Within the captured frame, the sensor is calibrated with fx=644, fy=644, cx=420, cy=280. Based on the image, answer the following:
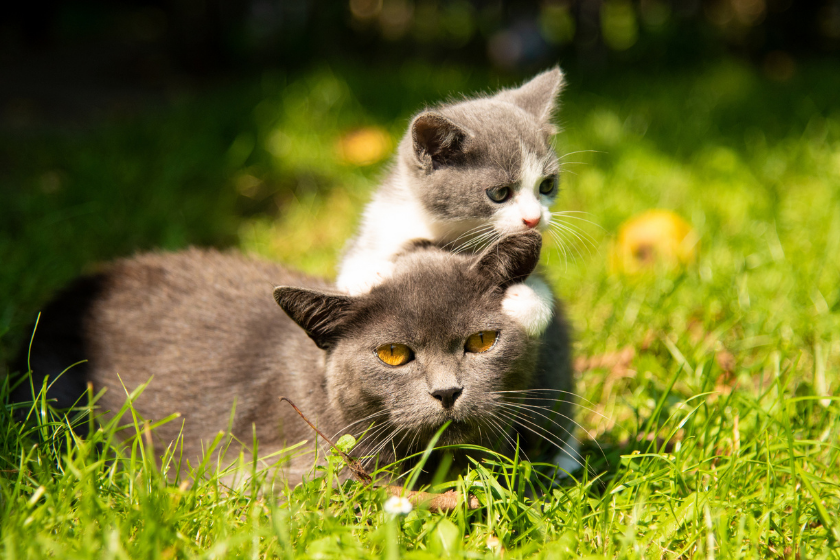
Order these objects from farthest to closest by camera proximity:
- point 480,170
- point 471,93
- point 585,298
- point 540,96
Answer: point 471,93, point 585,298, point 540,96, point 480,170

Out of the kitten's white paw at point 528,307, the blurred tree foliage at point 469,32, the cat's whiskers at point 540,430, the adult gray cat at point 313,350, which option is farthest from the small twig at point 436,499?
the blurred tree foliage at point 469,32

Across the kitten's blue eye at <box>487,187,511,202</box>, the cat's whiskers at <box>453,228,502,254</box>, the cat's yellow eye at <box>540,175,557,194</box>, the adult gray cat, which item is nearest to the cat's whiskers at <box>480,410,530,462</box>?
the adult gray cat

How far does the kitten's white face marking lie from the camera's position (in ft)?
6.57

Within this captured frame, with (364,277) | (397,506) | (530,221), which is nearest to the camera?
(397,506)

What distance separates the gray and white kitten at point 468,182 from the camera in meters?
2.05

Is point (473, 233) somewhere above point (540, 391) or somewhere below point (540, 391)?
above

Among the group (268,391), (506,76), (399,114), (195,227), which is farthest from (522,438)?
(506,76)

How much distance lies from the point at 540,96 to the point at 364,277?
1.04 m

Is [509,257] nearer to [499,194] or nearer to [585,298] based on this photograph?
[499,194]

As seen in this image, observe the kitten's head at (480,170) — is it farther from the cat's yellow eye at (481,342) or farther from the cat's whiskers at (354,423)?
the cat's whiskers at (354,423)

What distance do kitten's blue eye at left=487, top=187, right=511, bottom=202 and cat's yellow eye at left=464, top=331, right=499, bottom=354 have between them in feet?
1.98

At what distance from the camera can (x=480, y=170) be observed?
2.09 m

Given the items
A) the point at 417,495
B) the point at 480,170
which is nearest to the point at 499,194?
the point at 480,170

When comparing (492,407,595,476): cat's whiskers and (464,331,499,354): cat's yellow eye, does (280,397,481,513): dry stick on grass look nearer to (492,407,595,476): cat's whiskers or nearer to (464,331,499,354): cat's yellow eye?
(492,407,595,476): cat's whiskers
